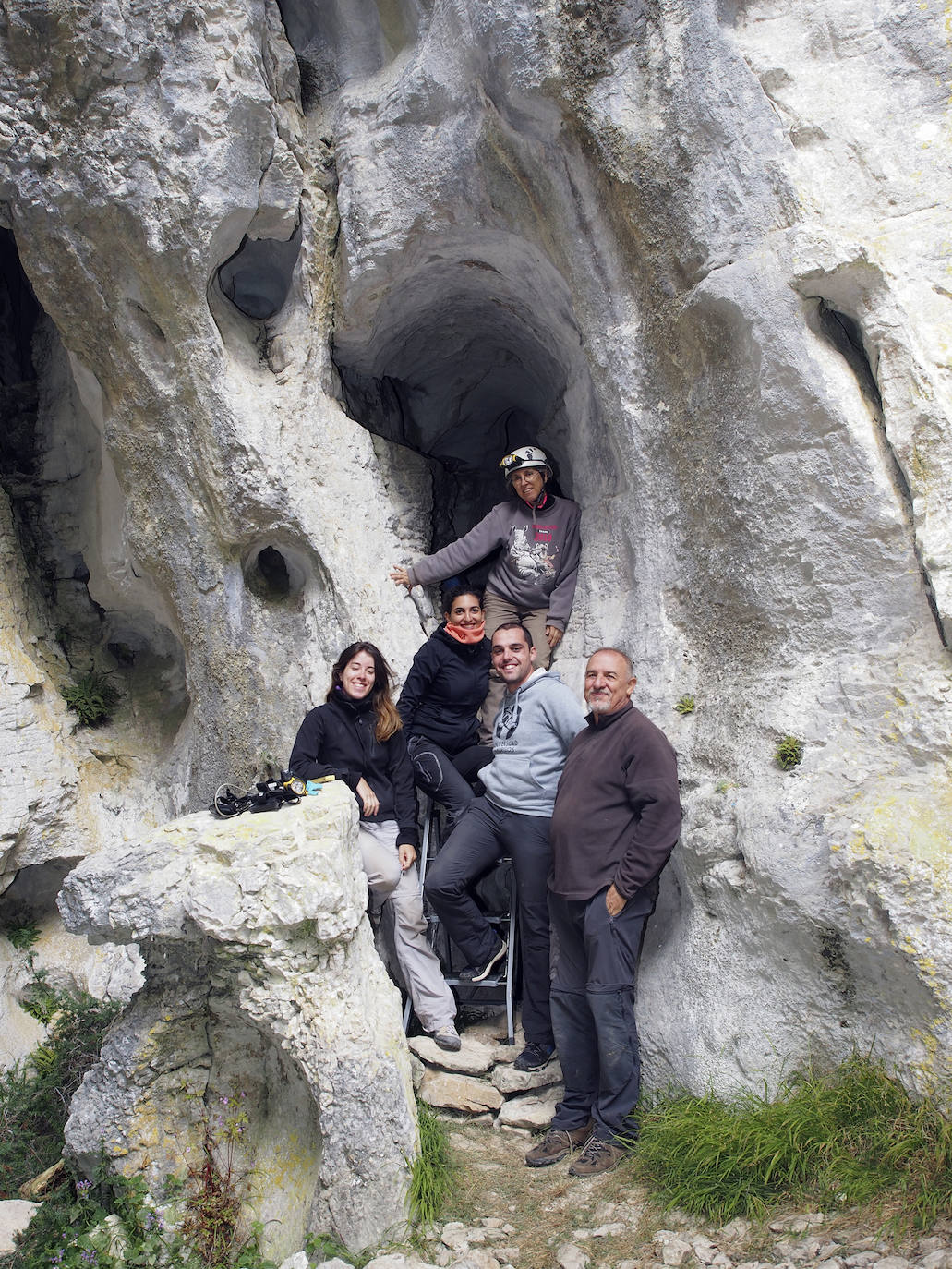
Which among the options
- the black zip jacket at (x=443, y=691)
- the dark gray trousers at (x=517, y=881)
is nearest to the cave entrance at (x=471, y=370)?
the black zip jacket at (x=443, y=691)

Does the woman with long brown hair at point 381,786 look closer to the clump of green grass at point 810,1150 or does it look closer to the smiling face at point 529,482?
the clump of green grass at point 810,1150

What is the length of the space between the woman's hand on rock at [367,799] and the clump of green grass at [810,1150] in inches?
62.4

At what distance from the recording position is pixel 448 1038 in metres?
4.01

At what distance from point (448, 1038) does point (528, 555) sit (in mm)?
2365

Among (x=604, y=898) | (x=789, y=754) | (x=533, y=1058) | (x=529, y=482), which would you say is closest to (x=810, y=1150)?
(x=604, y=898)

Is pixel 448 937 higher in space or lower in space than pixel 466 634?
lower

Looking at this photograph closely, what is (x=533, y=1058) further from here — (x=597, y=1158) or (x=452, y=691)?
(x=452, y=691)

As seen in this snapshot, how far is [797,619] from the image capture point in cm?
381

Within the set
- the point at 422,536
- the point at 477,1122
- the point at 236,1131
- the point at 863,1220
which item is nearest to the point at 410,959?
the point at 477,1122

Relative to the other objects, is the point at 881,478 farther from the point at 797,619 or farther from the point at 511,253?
the point at 511,253

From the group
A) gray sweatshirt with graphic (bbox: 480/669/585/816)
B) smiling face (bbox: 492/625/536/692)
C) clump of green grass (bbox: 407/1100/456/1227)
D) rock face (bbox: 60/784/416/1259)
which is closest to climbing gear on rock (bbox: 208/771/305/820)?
rock face (bbox: 60/784/416/1259)

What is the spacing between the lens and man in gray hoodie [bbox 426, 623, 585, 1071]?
12.9ft

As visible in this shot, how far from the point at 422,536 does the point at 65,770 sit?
98.0 inches

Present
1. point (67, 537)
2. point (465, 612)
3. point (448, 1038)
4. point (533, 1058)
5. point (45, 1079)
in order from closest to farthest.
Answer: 1. point (533, 1058)
2. point (448, 1038)
3. point (465, 612)
4. point (45, 1079)
5. point (67, 537)
